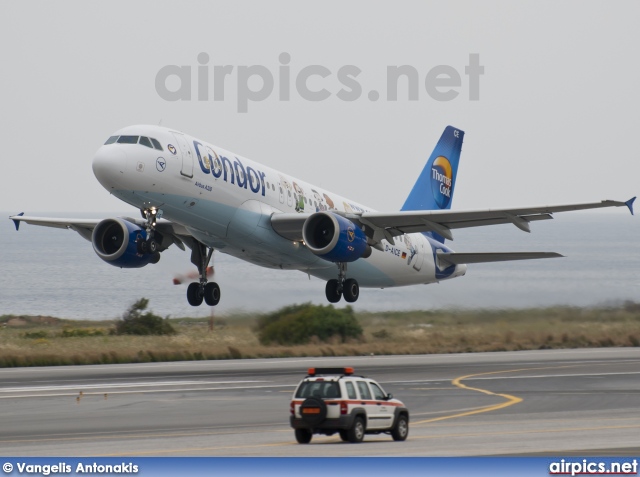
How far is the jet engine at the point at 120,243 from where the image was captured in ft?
131

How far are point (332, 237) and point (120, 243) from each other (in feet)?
27.0

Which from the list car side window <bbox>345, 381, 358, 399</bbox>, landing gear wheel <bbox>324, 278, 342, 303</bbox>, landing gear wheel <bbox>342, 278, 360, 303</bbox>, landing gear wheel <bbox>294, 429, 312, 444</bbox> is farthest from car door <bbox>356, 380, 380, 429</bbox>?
landing gear wheel <bbox>342, 278, 360, 303</bbox>

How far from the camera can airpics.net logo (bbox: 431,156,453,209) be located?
173 ft

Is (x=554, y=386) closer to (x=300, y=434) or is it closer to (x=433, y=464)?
(x=300, y=434)

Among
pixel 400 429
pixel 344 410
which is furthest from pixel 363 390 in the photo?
pixel 400 429

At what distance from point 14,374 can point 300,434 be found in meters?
25.2

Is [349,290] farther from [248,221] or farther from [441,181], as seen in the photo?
[441,181]

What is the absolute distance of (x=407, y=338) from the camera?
61219 mm

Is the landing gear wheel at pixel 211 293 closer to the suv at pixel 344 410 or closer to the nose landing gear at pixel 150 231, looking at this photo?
the nose landing gear at pixel 150 231

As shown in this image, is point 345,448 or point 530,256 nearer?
point 345,448

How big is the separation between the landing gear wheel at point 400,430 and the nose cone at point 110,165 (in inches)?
493

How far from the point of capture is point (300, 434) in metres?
24.3

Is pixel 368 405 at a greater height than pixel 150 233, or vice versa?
pixel 150 233

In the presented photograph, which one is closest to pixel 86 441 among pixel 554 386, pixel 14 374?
pixel 554 386
